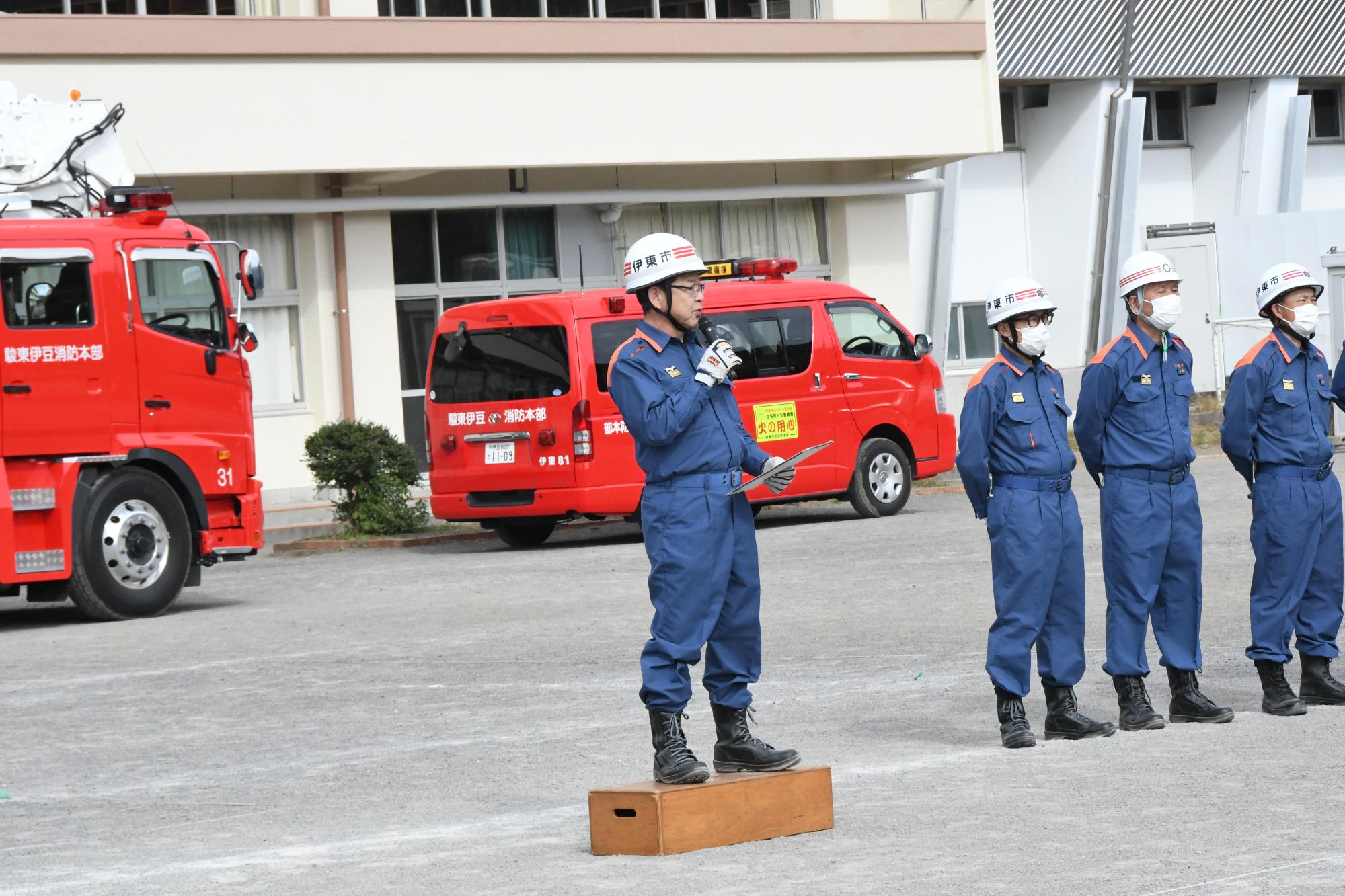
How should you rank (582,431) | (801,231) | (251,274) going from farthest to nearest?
(801,231), (582,431), (251,274)

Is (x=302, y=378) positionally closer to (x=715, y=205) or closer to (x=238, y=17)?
(x=238, y=17)

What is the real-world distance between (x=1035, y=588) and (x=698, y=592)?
7.45ft

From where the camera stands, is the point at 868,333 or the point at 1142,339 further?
the point at 868,333

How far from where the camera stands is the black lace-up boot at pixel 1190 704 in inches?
364

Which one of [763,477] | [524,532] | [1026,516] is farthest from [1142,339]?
[524,532]

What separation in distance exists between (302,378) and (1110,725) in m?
19.2

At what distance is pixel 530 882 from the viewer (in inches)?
259

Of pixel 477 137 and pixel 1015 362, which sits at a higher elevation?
pixel 477 137

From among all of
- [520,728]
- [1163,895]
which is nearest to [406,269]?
[520,728]

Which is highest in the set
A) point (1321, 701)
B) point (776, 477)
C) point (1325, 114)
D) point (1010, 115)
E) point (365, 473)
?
point (1325, 114)

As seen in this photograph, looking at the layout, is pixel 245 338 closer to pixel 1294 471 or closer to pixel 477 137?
pixel 1294 471

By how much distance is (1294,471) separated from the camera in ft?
Answer: 32.3

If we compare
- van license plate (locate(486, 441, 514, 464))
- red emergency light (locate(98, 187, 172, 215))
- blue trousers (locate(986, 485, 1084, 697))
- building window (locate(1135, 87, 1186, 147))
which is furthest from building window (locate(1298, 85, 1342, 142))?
blue trousers (locate(986, 485, 1084, 697))

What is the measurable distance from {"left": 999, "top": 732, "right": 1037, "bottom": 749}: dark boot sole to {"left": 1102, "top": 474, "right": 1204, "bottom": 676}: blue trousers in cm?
60
